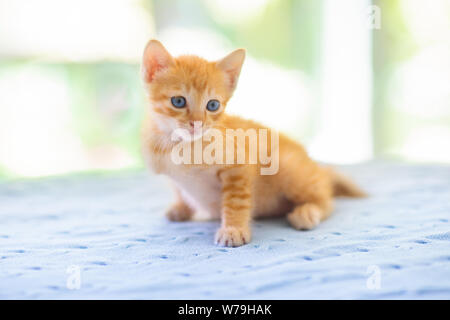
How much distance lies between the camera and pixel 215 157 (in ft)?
3.94

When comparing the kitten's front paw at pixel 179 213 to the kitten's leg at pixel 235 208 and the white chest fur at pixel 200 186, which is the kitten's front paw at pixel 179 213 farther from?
the kitten's leg at pixel 235 208

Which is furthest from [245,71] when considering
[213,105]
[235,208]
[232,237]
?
[232,237]

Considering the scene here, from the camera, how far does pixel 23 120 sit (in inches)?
116

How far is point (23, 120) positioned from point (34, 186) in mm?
1178

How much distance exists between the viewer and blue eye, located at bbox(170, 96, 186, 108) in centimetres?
116

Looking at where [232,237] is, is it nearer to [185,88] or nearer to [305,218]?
[305,218]

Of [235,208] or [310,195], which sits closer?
[235,208]

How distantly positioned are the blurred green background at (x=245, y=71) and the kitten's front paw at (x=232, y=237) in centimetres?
200

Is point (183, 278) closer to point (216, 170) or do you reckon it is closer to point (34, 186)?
point (216, 170)

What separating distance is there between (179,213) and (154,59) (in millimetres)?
524

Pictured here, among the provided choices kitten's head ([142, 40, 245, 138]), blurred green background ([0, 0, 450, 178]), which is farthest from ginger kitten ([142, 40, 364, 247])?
blurred green background ([0, 0, 450, 178])
